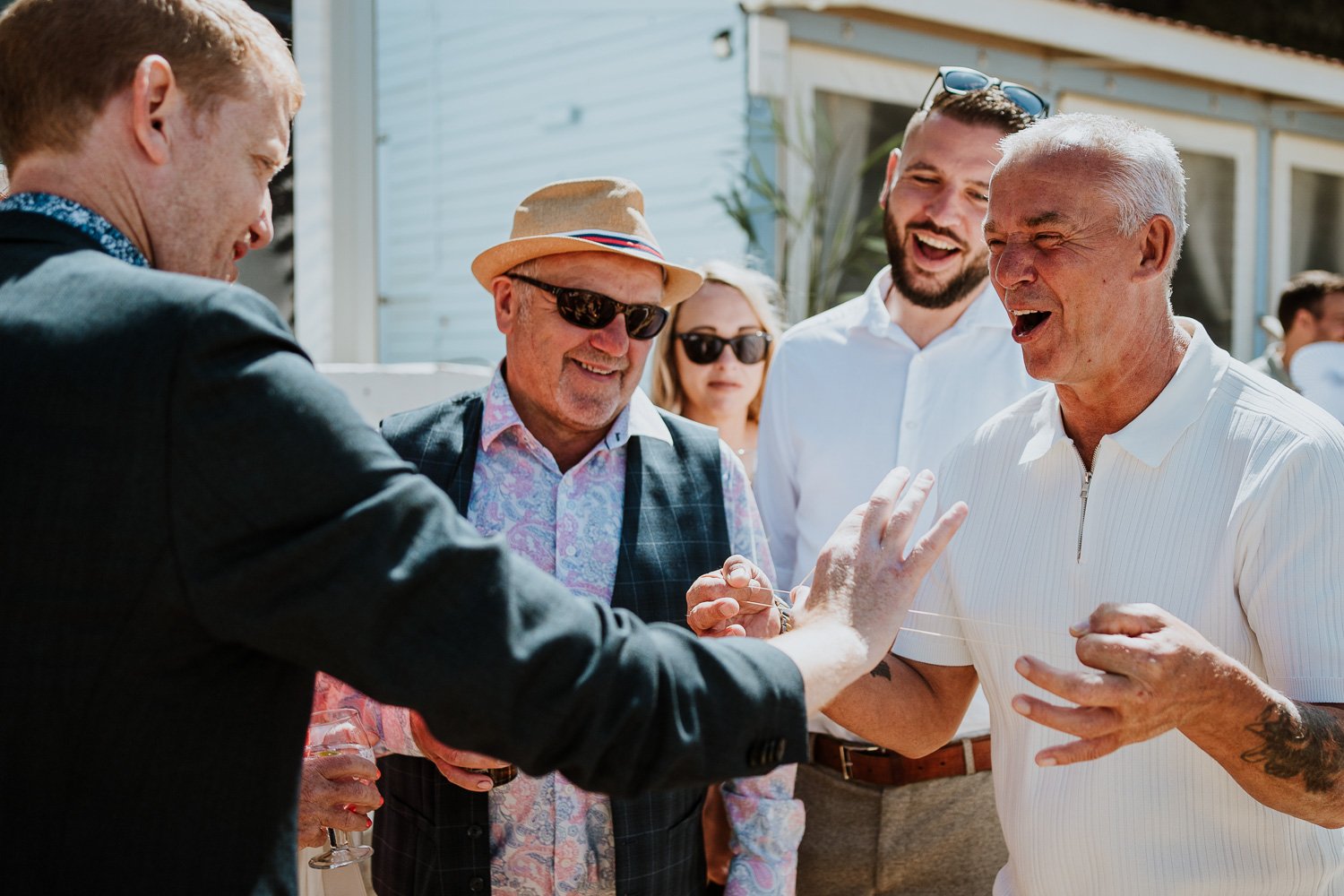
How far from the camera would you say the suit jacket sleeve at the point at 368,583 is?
1.28m

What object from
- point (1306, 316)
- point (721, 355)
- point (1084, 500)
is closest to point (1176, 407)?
point (1084, 500)

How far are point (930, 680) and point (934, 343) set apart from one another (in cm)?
121

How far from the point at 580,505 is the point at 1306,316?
5.81 meters

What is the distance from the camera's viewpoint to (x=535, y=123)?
7375mm

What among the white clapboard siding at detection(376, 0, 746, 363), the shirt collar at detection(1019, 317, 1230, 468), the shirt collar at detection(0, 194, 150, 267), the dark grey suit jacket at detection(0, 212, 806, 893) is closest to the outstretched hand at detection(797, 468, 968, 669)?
the dark grey suit jacket at detection(0, 212, 806, 893)

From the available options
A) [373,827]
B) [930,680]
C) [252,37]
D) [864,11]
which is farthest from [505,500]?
[864,11]

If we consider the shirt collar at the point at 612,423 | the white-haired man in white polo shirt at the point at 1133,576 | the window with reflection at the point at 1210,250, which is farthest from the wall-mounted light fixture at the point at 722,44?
the white-haired man in white polo shirt at the point at 1133,576

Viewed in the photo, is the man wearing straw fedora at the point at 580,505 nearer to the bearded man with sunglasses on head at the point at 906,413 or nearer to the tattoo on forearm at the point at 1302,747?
the bearded man with sunglasses on head at the point at 906,413

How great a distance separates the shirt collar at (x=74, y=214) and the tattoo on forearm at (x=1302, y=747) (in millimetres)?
1716

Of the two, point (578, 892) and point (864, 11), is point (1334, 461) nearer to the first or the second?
point (578, 892)

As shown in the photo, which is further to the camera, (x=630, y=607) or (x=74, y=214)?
(x=630, y=607)

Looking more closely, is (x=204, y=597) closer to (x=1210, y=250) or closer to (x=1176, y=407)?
(x=1176, y=407)

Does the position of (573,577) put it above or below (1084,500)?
below

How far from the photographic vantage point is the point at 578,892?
247cm
